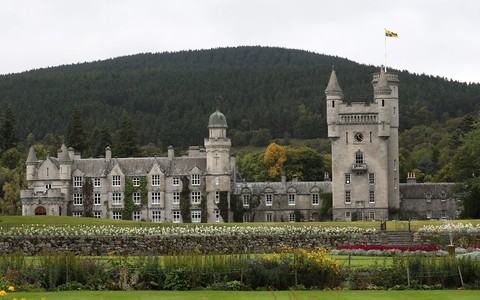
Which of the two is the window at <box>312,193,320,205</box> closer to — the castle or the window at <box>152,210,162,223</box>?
the castle

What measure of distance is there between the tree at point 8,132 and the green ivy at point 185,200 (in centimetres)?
3839

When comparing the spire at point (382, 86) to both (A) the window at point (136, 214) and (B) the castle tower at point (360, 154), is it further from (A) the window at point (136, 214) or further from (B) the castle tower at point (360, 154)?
(A) the window at point (136, 214)

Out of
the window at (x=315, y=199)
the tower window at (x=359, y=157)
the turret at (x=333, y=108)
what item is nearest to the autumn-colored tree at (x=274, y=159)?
the window at (x=315, y=199)

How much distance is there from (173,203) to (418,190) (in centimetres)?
2351

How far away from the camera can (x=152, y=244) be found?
56188mm

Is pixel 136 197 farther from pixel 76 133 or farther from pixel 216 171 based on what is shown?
pixel 76 133

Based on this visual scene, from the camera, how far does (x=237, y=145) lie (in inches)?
7544

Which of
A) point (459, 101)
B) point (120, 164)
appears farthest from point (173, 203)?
point (459, 101)

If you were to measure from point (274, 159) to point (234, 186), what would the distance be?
110ft

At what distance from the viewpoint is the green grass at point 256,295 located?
31.3m

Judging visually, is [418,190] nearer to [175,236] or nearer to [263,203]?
[263,203]

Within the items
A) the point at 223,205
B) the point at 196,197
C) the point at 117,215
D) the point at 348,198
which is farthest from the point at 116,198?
the point at 348,198

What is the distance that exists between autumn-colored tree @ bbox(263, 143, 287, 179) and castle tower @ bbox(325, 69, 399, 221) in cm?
3291

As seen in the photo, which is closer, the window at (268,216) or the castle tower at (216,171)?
the castle tower at (216,171)
